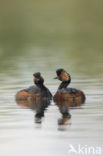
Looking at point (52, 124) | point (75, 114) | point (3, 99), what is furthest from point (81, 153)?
point (3, 99)

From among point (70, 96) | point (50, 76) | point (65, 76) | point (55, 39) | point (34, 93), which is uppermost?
point (55, 39)

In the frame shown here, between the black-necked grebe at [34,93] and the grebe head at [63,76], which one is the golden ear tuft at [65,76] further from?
the black-necked grebe at [34,93]

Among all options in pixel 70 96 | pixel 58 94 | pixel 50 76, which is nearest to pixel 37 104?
pixel 58 94

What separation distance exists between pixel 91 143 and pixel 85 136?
697 mm

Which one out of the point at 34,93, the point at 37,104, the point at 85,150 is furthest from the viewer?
the point at 34,93

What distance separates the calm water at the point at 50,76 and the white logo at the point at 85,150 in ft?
0.49

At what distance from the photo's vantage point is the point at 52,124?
1708 centimetres

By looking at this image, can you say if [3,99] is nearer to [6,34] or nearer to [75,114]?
[75,114]

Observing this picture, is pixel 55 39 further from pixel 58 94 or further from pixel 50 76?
pixel 58 94

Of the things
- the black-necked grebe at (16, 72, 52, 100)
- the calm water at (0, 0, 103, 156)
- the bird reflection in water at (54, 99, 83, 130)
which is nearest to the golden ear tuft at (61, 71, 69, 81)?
the calm water at (0, 0, 103, 156)

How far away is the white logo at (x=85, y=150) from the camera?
14.2 m

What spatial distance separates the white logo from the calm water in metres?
0.15

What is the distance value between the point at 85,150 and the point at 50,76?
12.3 meters

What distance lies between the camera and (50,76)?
87.0ft
